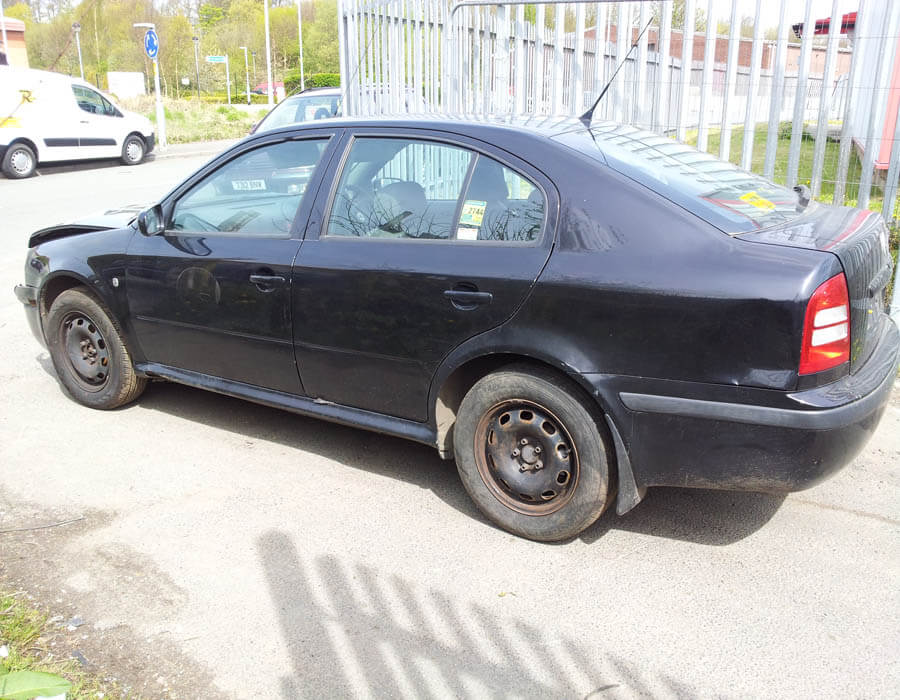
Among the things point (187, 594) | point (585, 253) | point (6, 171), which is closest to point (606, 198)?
point (585, 253)

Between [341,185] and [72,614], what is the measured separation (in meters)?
2.11

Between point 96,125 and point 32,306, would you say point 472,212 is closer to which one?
point 32,306

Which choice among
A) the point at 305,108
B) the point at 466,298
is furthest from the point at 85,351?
the point at 305,108

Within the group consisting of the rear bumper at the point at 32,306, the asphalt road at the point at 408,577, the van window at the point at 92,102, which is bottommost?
the asphalt road at the point at 408,577

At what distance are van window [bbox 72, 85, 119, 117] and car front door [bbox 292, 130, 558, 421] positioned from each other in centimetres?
1685

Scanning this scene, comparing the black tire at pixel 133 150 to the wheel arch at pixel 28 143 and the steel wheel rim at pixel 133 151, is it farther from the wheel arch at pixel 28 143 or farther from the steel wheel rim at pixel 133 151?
the wheel arch at pixel 28 143

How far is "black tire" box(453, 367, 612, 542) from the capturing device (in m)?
3.22

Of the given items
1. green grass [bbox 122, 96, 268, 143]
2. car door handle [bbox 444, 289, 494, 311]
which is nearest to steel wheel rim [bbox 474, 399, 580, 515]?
car door handle [bbox 444, 289, 494, 311]

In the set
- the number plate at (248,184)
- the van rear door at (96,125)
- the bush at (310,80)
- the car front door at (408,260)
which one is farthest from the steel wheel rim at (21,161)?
the bush at (310,80)

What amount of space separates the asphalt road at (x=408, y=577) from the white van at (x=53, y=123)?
579 inches

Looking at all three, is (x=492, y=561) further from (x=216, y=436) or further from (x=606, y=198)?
(x=216, y=436)

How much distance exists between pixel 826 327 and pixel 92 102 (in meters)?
19.2

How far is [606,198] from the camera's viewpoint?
125 inches

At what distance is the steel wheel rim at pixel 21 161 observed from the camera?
1712 cm
